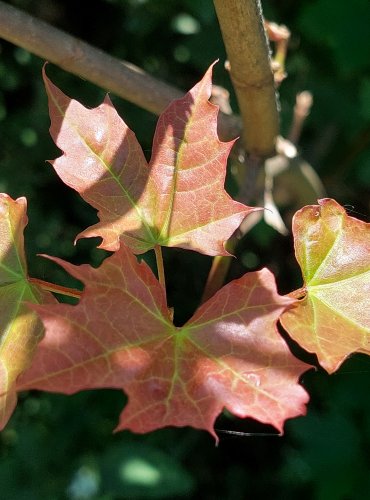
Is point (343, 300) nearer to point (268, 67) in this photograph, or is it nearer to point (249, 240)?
point (268, 67)

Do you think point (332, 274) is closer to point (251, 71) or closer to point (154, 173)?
point (154, 173)

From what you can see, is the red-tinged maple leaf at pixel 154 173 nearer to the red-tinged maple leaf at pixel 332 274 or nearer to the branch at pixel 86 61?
the red-tinged maple leaf at pixel 332 274

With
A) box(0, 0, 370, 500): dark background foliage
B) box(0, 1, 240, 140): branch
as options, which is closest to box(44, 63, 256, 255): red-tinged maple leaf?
box(0, 1, 240, 140): branch

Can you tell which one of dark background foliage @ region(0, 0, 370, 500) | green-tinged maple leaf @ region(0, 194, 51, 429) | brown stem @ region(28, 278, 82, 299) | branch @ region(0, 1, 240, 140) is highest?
branch @ region(0, 1, 240, 140)

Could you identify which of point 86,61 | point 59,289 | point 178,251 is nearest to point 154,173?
point 59,289

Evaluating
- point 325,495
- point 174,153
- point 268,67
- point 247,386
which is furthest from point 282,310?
point 325,495

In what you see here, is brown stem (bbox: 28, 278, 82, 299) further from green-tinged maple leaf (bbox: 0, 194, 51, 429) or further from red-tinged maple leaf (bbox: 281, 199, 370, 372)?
red-tinged maple leaf (bbox: 281, 199, 370, 372)
